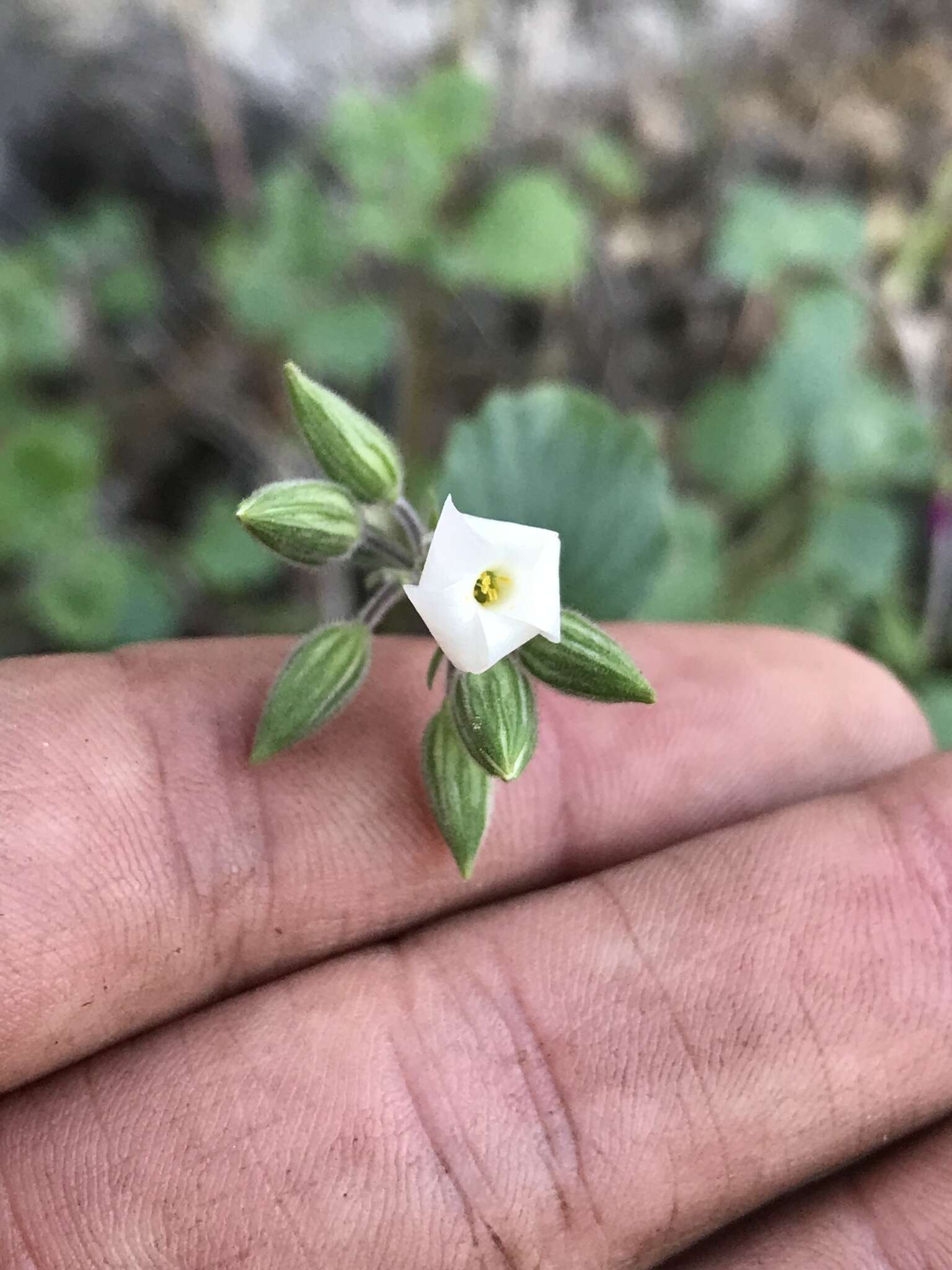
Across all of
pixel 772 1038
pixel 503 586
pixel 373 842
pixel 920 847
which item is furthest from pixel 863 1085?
pixel 503 586

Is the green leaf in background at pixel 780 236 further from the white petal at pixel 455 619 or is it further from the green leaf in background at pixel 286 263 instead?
the white petal at pixel 455 619

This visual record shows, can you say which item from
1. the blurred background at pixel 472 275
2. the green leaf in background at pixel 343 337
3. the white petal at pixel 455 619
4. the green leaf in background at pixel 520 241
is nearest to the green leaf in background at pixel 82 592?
the blurred background at pixel 472 275

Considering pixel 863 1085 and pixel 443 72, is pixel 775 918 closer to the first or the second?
pixel 863 1085

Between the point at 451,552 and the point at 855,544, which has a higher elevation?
the point at 451,552

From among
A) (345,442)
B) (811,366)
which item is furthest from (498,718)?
(811,366)

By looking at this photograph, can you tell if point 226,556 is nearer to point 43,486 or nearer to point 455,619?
point 43,486

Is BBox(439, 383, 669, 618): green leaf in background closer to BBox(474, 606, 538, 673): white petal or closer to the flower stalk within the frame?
the flower stalk
